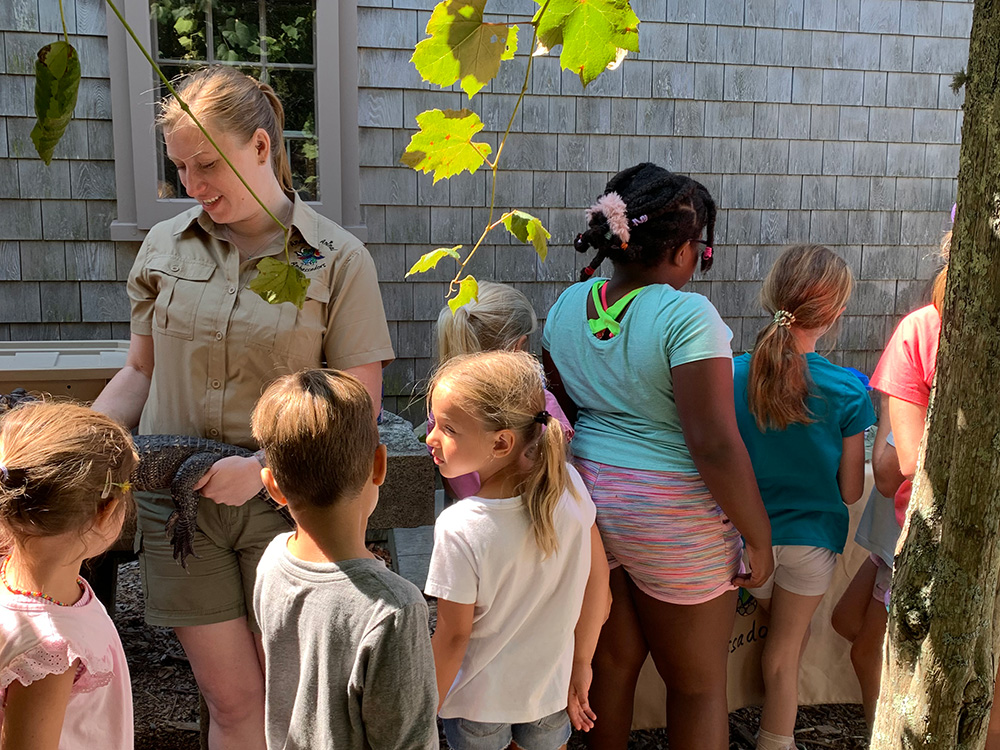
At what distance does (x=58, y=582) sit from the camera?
1.44 meters

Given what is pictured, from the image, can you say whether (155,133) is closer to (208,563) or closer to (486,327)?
(486,327)

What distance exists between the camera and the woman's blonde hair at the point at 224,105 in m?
1.78

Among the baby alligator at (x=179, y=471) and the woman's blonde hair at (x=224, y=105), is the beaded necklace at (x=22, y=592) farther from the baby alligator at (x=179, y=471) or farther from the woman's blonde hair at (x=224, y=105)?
the woman's blonde hair at (x=224, y=105)

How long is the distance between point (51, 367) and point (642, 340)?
2.38m

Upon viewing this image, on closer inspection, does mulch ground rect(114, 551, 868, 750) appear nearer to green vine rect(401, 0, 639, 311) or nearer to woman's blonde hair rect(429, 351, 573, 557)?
woman's blonde hair rect(429, 351, 573, 557)

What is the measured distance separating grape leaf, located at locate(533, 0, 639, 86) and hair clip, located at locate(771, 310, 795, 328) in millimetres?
1447

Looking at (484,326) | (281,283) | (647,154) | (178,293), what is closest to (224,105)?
(178,293)

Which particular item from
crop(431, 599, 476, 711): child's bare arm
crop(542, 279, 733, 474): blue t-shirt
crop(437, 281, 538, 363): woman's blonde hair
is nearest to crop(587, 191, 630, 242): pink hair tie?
crop(542, 279, 733, 474): blue t-shirt

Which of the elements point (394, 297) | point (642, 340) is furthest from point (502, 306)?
point (394, 297)

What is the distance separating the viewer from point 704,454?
1854mm

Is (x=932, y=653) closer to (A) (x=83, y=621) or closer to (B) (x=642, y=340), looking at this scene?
(B) (x=642, y=340)

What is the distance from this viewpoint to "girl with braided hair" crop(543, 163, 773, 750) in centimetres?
186

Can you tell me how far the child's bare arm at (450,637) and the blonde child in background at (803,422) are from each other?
37.1 inches

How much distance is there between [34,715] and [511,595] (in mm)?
859
